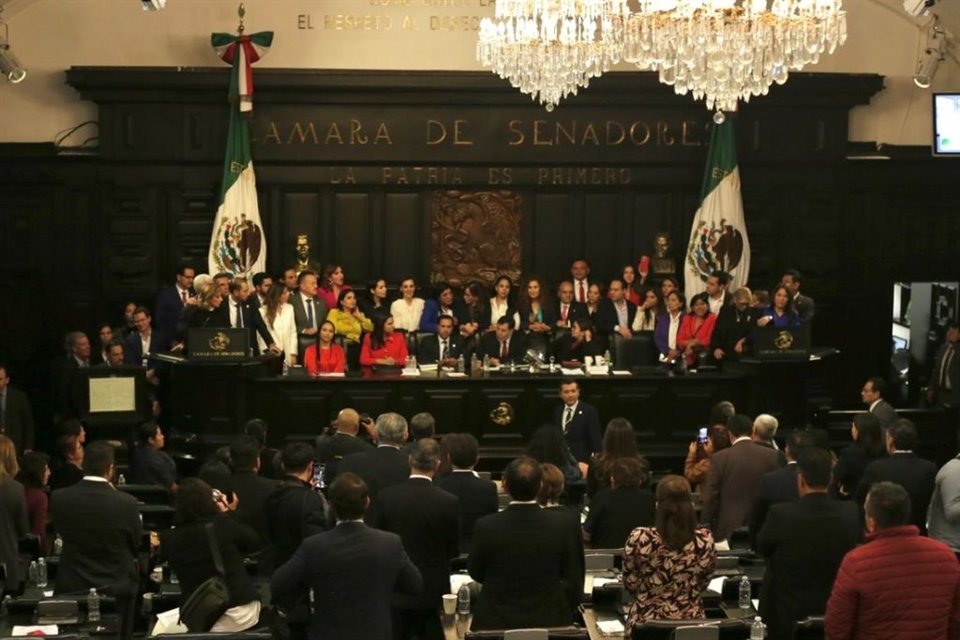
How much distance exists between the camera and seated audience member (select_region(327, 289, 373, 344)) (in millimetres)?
15141

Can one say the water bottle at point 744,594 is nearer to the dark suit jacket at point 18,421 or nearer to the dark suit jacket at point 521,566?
the dark suit jacket at point 521,566

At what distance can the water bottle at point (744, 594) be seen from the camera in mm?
7715

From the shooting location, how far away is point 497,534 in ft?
22.7

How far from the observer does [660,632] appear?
21.9 feet

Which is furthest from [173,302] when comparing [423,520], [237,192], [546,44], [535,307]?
[423,520]

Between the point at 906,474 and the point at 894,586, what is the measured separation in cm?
305

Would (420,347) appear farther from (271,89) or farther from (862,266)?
(862,266)

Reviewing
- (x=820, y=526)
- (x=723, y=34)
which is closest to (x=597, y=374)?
(x=723, y=34)

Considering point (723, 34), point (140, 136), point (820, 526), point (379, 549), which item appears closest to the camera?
point (379, 549)

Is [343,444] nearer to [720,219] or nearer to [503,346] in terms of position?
[503,346]

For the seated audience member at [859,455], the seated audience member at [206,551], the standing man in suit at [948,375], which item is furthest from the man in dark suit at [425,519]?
the standing man in suit at [948,375]

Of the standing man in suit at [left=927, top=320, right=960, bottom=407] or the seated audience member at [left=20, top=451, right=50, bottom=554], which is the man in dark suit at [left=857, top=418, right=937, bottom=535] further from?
the standing man in suit at [left=927, top=320, right=960, bottom=407]

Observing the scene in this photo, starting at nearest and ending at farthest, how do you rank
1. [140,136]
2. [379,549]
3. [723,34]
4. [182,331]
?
[379,549]
[723,34]
[182,331]
[140,136]

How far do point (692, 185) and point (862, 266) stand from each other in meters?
2.20
